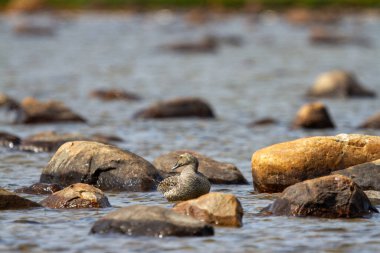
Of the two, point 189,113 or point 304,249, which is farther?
point 189,113

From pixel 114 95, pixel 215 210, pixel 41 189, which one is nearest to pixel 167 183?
pixel 41 189

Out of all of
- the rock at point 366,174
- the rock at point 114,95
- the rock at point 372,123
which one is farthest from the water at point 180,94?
the rock at point 366,174

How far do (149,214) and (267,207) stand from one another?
1.98 m

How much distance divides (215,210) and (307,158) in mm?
2853

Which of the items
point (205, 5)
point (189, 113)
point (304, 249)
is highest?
point (205, 5)

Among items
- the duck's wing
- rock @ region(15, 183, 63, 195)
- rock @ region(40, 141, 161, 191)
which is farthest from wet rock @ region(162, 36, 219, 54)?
the duck's wing

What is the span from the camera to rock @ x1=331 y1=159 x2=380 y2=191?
1364 centimetres

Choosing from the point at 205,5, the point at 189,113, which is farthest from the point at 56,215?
the point at 205,5

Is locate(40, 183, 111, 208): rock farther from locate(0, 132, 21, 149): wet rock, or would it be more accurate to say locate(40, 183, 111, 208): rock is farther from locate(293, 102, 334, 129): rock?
locate(293, 102, 334, 129): rock

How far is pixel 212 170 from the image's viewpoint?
15133 mm

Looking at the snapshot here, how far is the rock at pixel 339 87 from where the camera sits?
27664mm

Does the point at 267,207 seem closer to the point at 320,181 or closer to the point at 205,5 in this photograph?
the point at 320,181

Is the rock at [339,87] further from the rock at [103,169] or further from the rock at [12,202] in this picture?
the rock at [12,202]

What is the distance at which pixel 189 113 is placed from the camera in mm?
23469
